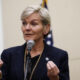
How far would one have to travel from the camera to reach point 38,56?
2152mm

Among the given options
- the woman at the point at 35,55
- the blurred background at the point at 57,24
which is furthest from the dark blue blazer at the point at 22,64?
the blurred background at the point at 57,24

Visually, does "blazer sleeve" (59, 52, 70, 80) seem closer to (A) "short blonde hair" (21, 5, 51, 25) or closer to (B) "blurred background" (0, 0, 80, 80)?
(A) "short blonde hair" (21, 5, 51, 25)

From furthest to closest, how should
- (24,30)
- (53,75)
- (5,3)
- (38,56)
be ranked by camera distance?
(5,3)
(38,56)
(24,30)
(53,75)

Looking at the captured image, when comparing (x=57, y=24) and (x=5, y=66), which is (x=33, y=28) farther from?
(x=57, y=24)

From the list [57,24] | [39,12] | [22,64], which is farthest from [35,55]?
[57,24]

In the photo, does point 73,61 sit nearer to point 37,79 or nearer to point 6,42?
point 6,42

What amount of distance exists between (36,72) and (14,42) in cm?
205

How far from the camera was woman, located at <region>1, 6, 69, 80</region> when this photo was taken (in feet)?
6.68

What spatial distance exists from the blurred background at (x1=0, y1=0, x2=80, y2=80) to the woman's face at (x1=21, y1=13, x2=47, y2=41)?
188 centimetres

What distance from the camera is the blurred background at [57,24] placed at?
3.97 meters

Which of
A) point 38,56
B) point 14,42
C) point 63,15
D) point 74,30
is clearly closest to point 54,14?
point 63,15

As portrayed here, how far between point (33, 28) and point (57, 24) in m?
2.02

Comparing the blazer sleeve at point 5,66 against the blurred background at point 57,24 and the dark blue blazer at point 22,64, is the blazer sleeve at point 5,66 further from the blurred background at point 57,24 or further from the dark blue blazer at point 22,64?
the blurred background at point 57,24

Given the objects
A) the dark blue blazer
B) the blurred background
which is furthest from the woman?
the blurred background
